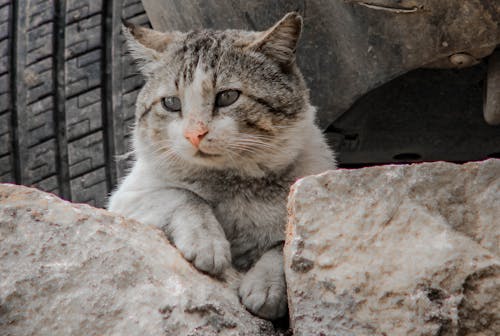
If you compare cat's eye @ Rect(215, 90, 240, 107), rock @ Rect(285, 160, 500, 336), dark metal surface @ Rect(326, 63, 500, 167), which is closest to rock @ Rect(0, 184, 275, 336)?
rock @ Rect(285, 160, 500, 336)

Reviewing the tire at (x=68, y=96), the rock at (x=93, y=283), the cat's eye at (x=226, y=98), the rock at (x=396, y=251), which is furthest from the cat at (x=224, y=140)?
the tire at (x=68, y=96)

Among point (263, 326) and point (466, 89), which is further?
point (466, 89)

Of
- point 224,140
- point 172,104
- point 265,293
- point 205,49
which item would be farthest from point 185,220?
point 205,49

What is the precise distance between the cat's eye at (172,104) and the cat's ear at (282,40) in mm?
371

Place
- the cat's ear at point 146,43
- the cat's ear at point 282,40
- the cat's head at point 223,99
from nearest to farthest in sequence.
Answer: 1. the cat's head at point 223,99
2. the cat's ear at point 282,40
3. the cat's ear at point 146,43

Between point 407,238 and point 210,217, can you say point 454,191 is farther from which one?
point 210,217

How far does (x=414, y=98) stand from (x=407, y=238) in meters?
1.77

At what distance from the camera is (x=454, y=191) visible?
2.50 m

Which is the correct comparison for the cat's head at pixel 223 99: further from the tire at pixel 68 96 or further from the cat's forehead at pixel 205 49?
the tire at pixel 68 96

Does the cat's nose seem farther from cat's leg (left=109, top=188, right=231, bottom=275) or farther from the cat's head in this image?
cat's leg (left=109, top=188, right=231, bottom=275)

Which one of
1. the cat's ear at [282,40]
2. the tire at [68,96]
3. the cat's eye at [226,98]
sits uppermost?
the cat's ear at [282,40]

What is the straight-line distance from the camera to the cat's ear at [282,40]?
3320 millimetres

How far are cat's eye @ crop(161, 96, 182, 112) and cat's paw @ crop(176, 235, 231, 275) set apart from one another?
0.66 meters

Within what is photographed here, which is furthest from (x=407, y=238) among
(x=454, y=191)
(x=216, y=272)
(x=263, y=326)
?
(x=216, y=272)
